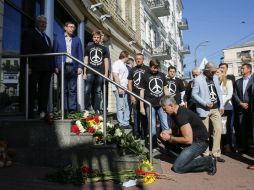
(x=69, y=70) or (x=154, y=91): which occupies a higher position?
(x=69, y=70)

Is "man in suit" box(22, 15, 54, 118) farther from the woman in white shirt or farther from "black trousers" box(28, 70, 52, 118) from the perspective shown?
the woman in white shirt

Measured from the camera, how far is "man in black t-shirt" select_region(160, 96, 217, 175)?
570cm

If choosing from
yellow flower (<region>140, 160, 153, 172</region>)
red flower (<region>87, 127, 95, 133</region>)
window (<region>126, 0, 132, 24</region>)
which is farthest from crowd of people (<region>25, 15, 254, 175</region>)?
window (<region>126, 0, 132, 24</region>)

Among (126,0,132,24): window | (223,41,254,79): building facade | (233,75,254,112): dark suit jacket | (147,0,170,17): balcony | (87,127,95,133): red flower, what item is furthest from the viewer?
(223,41,254,79): building facade

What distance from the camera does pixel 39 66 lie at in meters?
6.15

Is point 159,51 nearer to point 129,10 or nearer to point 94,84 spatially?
point 129,10

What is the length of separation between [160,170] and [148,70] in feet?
7.97

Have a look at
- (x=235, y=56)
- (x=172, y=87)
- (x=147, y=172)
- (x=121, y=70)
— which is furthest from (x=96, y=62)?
(x=235, y=56)

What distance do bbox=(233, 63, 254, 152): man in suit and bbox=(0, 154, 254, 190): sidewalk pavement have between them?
5.93ft

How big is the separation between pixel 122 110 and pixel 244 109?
2639mm

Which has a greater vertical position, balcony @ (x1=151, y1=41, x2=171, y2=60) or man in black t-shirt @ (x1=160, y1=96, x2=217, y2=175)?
balcony @ (x1=151, y1=41, x2=171, y2=60)

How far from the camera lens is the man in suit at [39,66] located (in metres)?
6.16

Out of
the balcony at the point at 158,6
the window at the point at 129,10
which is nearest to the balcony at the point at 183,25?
the balcony at the point at 158,6

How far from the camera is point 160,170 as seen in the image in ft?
18.7
